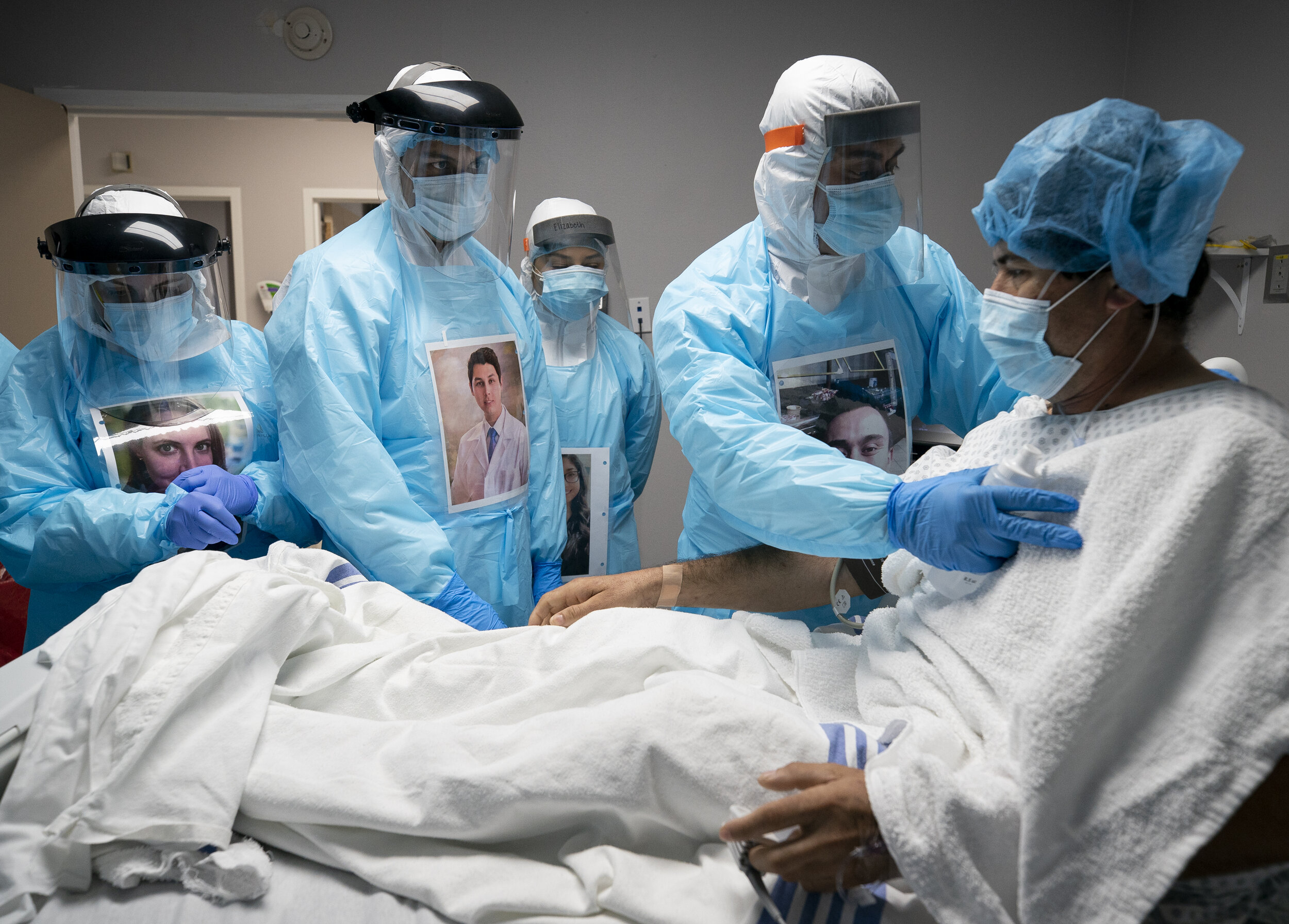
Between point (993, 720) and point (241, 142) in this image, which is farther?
point (241, 142)

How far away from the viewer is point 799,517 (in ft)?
4.30

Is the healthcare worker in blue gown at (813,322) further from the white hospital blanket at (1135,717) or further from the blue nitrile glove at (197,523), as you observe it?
the blue nitrile glove at (197,523)

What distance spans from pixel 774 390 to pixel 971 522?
734mm

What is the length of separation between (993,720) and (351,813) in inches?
27.4

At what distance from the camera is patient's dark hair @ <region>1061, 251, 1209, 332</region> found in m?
0.96

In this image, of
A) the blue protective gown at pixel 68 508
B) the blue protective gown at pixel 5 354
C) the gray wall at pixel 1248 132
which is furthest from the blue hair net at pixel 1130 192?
the blue protective gown at pixel 5 354

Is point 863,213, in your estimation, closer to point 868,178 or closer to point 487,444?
point 868,178

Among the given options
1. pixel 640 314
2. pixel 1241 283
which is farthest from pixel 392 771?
pixel 1241 283

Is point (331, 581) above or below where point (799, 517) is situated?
below

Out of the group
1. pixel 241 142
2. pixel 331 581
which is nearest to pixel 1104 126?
pixel 331 581

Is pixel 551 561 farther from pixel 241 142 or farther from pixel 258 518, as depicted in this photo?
pixel 241 142

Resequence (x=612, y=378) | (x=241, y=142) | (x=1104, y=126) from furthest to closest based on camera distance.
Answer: (x=241, y=142) < (x=612, y=378) < (x=1104, y=126)

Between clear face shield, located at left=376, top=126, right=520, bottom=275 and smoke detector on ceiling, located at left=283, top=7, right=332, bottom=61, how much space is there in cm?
195

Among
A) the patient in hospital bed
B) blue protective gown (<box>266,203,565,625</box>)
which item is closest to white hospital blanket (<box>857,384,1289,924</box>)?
the patient in hospital bed
